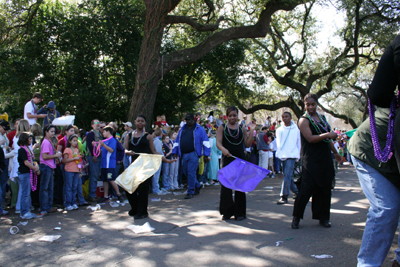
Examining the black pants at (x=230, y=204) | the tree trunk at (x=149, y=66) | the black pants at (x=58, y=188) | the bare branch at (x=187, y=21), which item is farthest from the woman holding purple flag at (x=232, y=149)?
the bare branch at (x=187, y=21)

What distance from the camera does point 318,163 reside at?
17.0 feet

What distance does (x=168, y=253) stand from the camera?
4223mm

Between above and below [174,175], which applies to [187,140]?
above

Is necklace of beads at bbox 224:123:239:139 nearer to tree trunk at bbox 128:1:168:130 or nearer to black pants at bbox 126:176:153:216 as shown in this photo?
black pants at bbox 126:176:153:216

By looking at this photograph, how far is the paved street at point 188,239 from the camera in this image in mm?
3990

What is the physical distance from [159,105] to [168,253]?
14.0 m

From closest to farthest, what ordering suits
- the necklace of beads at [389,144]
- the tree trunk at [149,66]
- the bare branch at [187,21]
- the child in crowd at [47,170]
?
the necklace of beads at [389,144] < the child in crowd at [47,170] < the tree trunk at [149,66] < the bare branch at [187,21]

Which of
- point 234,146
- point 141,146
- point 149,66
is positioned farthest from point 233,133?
point 149,66

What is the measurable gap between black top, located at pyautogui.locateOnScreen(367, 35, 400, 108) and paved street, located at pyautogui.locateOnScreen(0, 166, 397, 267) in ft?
6.15

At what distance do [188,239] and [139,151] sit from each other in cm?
245

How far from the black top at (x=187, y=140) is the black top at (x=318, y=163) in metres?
4.02

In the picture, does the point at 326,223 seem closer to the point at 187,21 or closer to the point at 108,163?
the point at 108,163

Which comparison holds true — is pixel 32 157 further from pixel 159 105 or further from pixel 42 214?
pixel 159 105

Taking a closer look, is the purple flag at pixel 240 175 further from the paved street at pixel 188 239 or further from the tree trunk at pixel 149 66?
the tree trunk at pixel 149 66
